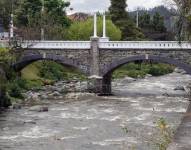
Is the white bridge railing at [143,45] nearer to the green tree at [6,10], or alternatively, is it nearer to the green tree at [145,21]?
the green tree at [6,10]

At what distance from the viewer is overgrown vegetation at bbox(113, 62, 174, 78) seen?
92062mm

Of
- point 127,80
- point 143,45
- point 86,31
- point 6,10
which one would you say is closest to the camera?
point 143,45

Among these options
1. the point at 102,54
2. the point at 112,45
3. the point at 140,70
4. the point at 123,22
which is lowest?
the point at 140,70

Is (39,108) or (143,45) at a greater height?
(143,45)

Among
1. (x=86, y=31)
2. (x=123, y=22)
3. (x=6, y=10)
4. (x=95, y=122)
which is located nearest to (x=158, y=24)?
(x=123, y=22)

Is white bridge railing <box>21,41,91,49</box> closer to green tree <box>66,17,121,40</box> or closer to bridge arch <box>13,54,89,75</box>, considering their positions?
bridge arch <box>13,54,89,75</box>

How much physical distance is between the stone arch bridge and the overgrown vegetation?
22.6 m

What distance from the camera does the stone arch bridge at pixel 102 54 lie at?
62.8 meters

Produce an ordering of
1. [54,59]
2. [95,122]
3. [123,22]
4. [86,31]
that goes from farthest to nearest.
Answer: [123,22]
[86,31]
[54,59]
[95,122]

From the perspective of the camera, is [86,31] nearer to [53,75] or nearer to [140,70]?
[140,70]

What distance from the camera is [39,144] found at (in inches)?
1374

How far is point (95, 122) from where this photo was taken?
145 feet

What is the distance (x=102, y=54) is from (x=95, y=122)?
22251 mm

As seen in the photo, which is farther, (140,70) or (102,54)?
(140,70)
